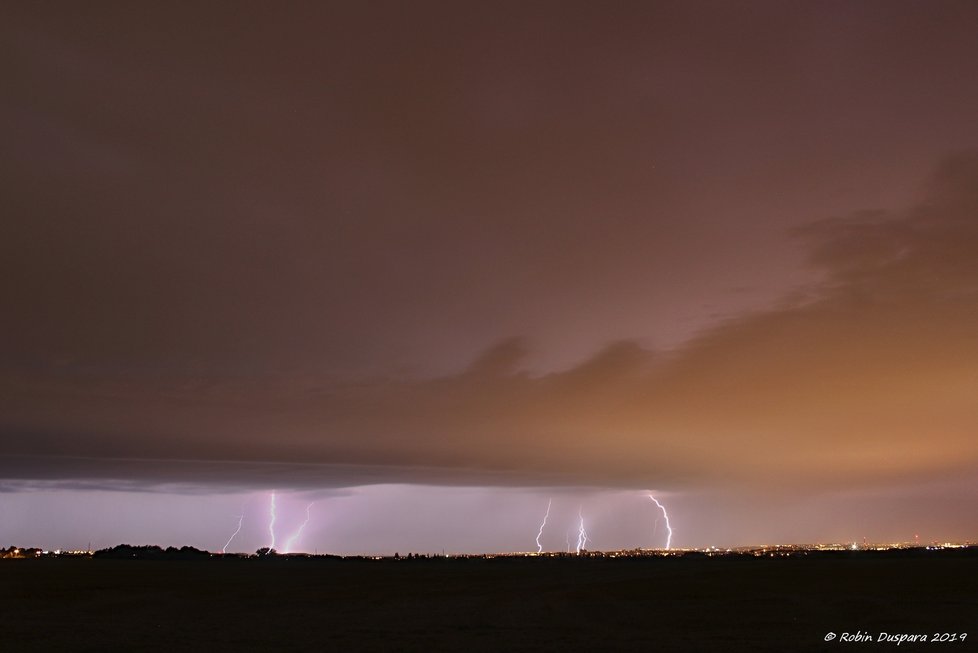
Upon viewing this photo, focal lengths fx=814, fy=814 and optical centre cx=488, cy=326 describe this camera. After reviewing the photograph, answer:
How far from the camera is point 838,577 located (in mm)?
59094

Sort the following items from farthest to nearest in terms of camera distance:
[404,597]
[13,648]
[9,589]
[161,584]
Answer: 1. [161,584]
2. [9,589]
3. [404,597]
4. [13,648]

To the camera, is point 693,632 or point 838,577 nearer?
point 693,632

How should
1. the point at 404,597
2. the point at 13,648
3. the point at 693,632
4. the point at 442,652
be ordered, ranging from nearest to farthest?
the point at 442,652 < the point at 13,648 < the point at 693,632 < the point at 404,597

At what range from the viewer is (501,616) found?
3450 cm

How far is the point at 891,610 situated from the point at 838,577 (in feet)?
87.0

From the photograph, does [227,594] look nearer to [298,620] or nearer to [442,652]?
[298,620]

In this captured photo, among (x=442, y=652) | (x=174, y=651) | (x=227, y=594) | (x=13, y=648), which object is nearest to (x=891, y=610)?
(x=442, y=652)

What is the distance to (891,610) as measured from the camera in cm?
3466

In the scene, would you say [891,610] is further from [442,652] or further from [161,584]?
[161,584]

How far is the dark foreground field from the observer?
26609 millimetres

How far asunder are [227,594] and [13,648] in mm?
26025

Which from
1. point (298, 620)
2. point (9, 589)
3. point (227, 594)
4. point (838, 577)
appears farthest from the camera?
point (838, 577)

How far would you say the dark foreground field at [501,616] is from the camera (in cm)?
2661

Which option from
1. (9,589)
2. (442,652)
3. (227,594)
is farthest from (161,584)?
(442,652)
